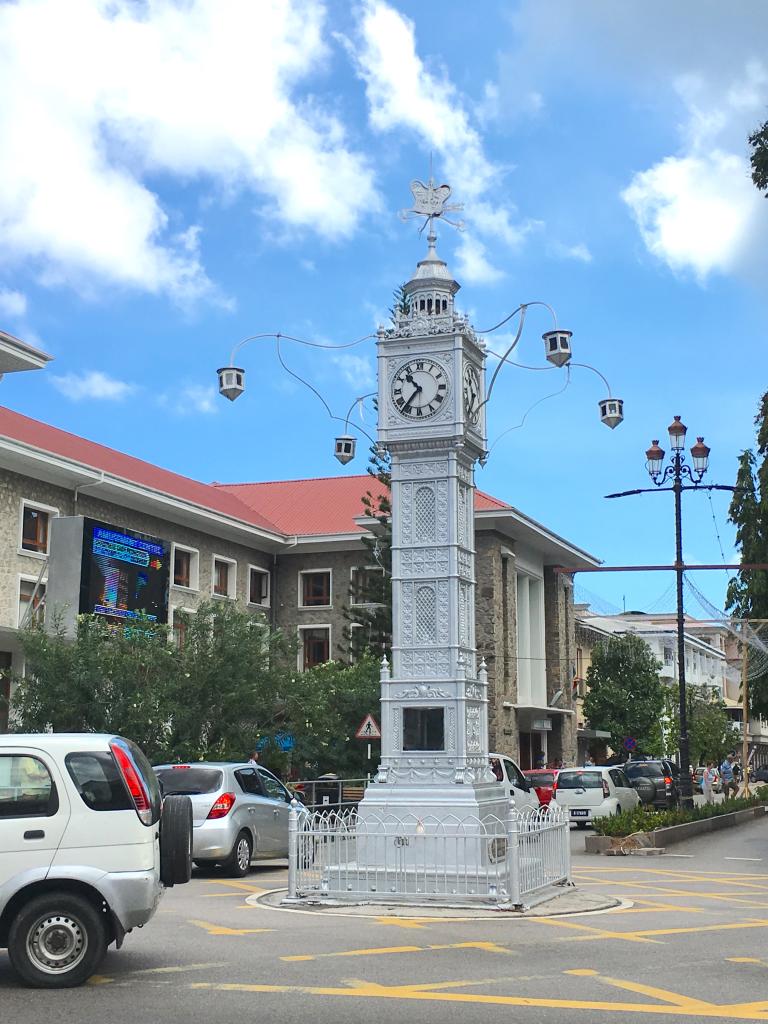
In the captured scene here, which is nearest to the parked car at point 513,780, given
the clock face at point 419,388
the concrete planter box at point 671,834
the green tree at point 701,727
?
the concrete planter box at point 671,834

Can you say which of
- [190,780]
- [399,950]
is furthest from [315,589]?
[399,950]

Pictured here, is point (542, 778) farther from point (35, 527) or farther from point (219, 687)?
point (35, 527)

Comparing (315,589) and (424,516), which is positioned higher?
(315,589)

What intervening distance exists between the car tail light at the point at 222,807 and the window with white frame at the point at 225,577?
97.2ft

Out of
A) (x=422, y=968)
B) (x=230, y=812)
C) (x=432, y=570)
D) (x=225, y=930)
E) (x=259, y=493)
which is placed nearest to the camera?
(x=422, y=968)

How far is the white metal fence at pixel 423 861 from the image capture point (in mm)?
13680

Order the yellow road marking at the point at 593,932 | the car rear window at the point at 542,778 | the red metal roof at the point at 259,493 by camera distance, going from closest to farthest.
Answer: the yellow road marking at the point at 593,932
the car rear window at the point at 542,778
the red metal roof at the point at 259,493

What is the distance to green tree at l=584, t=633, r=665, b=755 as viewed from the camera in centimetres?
6175

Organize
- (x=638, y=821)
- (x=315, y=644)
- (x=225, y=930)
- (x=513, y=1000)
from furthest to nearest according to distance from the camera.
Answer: (x=315, y=644)
(x=638, y=821)
(x=225, y=930)
(x=513, y=1000)

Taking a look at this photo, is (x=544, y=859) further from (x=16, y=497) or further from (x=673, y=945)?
(x=16, y=497)

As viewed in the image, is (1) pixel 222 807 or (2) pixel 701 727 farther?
(2) pixel 701 727

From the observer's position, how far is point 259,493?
5712 centimetres

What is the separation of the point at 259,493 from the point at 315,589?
7.23 metres

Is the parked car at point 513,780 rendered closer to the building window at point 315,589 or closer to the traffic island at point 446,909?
the traffic island at point 446,909
